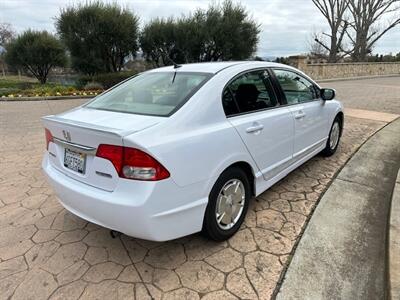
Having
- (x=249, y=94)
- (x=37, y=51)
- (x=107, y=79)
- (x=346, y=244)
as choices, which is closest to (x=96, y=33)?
(x=107, y=79)

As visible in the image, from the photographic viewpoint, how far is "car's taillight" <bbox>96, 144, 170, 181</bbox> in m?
1.95

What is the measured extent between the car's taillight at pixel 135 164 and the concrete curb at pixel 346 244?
1.18 metres

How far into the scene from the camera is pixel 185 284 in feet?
7.20

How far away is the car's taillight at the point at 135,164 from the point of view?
195 centimetres

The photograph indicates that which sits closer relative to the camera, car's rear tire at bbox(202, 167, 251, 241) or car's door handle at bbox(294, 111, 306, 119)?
car's rear tire at bbox(202, 167, 251, 241)

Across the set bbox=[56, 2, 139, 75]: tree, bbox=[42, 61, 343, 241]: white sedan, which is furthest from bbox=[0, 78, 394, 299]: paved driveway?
bbox=[56, 2, 139, 75]: tree

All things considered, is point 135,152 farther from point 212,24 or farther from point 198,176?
→ point 212,24

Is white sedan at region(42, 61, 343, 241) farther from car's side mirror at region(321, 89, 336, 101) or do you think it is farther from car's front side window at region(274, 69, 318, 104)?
car's side mirror at region(321, 89, 336, 101)

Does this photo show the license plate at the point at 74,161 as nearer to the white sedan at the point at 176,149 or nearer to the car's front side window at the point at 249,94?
the white sedan at the point at 176,149

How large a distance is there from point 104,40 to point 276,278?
14.5 metres

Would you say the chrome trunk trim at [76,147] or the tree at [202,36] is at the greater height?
the tree at [202,36]

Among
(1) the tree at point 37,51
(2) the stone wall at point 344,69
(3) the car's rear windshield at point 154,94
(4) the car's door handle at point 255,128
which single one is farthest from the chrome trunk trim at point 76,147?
(2) the stone wall at point 344,69

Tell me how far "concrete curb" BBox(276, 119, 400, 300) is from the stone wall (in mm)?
16574

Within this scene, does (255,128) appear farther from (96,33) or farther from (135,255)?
(96,33)
